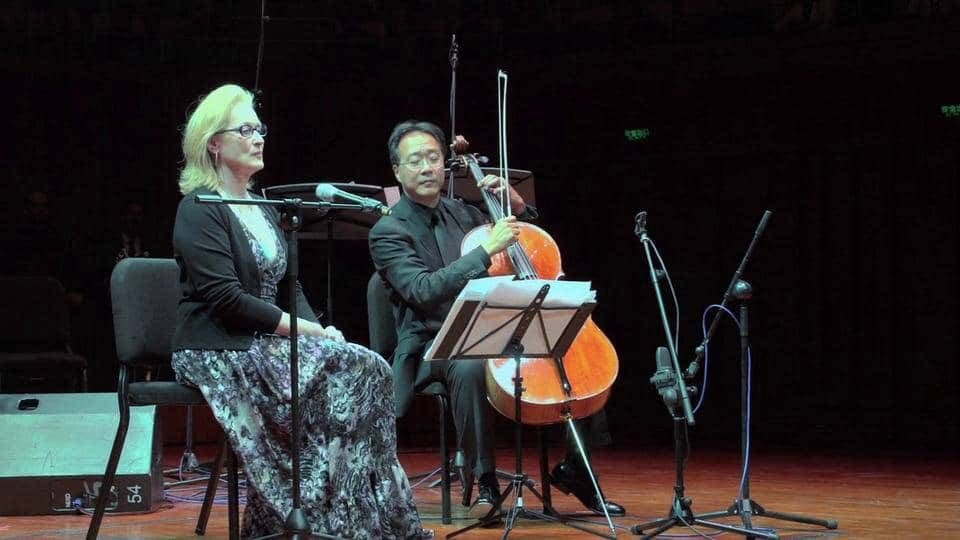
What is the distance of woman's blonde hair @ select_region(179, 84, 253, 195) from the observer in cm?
329

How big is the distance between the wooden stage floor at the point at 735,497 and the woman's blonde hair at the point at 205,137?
108cm

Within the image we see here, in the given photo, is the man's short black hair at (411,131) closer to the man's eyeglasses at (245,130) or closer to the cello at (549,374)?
the cello at (549,374)

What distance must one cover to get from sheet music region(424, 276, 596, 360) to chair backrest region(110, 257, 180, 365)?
2.58 feet

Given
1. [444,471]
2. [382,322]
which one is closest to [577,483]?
[444,471]

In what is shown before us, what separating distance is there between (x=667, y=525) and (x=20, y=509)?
2.20m

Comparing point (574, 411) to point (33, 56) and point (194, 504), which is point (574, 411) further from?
point (33, 56)

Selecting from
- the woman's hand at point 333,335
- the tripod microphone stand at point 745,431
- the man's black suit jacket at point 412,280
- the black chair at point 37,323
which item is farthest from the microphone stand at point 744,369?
the black chair at point 37,323

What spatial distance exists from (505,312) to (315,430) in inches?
23.2

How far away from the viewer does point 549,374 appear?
3514mm

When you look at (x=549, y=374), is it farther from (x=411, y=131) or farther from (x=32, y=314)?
(x=32, y=314)

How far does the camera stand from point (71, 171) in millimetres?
7914

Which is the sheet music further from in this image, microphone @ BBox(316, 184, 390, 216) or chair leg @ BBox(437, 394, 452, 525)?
chair leg @ BBox(437, 394, 452, 525)

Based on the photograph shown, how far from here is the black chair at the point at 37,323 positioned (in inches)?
238

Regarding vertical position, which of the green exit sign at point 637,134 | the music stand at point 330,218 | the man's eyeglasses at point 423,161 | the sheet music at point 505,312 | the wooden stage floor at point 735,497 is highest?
the green exit sign at point 637,134
